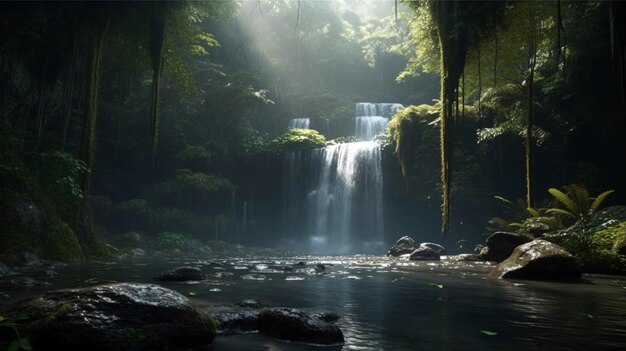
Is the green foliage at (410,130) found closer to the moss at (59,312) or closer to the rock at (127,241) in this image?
the rock at (127,241)

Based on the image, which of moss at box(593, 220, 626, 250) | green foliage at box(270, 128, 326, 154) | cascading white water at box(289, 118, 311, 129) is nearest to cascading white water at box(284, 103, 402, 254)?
green foliage at box(270, 128, 326, 154)

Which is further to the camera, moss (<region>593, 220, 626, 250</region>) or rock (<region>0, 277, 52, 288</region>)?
moss (<region>593, 220, 626, 250</region>)

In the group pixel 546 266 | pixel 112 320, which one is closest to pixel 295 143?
pixel 546 266

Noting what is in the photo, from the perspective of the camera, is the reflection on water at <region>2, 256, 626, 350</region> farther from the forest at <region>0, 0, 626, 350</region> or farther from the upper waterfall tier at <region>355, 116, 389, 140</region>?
the upper waterfall tier at <region>355, 116, 389, 140</region>

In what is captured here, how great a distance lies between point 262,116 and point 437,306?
35.5m

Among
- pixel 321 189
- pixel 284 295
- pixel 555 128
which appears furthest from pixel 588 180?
pixel 284 295

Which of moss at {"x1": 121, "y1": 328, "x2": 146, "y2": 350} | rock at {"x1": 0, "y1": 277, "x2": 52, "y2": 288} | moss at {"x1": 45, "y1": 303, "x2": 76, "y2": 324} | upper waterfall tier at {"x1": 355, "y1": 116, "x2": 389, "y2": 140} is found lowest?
rock at {"x1": 0, "y1": 277, "x2": 52, "y2": 288}

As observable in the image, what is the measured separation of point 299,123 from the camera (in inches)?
1583

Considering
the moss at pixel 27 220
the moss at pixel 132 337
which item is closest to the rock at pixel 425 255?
the moss at pixel 27 220

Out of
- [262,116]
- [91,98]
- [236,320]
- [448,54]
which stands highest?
[262,116]

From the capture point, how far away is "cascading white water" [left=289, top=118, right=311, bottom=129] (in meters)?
40.0

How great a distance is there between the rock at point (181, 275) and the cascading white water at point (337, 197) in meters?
19.0

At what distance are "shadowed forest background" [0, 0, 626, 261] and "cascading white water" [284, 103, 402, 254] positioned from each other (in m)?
0.87

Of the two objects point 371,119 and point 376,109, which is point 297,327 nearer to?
point 371,119
